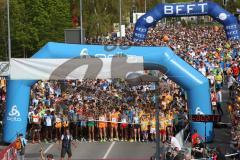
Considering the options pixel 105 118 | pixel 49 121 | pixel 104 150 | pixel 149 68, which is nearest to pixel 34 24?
pixel 49 121

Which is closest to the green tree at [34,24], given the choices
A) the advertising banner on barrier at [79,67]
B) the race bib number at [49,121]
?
the race bib number at [49,121]

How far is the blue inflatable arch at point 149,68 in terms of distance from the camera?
23.4 m

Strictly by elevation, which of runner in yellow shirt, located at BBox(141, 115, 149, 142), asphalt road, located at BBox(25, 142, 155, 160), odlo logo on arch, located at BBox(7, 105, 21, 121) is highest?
odlo logo on arch, located at BBox(7, 105, 21, 121)

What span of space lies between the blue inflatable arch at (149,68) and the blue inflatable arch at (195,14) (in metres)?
13.1

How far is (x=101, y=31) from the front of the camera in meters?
62.1

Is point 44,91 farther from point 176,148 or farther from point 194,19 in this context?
point 194,19

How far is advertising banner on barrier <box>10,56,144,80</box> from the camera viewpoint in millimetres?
22000

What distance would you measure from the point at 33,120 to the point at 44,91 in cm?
508

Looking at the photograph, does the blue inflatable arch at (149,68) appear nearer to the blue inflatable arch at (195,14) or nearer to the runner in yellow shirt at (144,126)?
the runner in yellow shirt at (144,126)

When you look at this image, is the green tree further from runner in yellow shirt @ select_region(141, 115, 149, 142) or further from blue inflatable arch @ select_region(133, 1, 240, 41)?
runner in yellow shirt @ select_region(141, 115, 149, 142)

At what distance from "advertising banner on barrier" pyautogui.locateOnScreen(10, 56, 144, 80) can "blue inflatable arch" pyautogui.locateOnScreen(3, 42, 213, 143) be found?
1172 mm

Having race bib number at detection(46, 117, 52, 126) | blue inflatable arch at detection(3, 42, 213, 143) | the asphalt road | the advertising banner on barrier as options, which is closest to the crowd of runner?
race bib number at detection(46, 117, 52, 126)

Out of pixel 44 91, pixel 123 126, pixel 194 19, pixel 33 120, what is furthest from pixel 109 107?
pixel 194 19

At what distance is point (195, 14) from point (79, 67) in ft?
52.8
